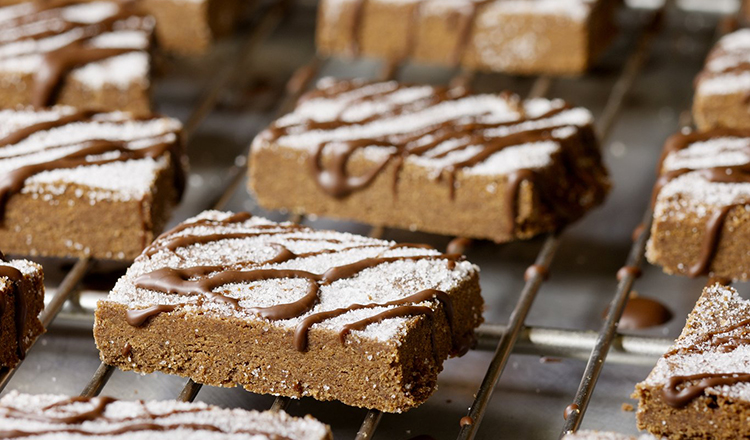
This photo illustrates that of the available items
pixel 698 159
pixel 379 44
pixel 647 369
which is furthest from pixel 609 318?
pixel 379 44

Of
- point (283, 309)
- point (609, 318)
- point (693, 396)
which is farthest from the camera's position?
point (609, 318)

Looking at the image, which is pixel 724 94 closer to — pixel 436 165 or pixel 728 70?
pixel 728 70

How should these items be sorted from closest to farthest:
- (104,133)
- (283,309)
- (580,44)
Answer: (283,309)
(104,133)
(580,44)

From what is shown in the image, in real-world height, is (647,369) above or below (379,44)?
below

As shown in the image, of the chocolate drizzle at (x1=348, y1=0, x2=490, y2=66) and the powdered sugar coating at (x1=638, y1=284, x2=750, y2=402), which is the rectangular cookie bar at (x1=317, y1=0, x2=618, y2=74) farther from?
the powdered sugar coating at (x1=638, y1=284, x2=750, y2=402)

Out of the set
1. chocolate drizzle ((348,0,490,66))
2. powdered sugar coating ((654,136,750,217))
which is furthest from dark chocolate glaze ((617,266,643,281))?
chocolate drizzle ((348,0,490,66))

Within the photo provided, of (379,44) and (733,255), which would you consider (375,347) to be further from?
(379,44)

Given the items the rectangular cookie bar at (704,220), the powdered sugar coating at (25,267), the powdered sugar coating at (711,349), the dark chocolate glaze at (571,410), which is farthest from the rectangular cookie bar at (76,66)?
the powdered sugar coating at (711,349)

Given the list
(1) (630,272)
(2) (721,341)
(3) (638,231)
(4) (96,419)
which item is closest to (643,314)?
(1) (630,272)
